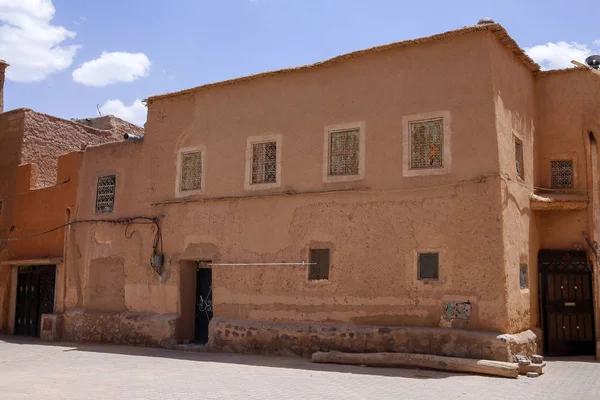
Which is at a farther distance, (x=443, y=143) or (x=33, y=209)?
(x=33, y=209)

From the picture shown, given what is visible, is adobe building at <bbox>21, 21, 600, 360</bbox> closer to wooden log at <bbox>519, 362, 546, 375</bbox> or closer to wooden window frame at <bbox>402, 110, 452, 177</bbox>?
wooden window frame at <bbox>402, 110, 452, 177</bbox>

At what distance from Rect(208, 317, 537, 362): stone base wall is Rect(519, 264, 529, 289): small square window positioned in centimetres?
89

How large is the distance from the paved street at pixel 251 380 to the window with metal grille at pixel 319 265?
1674mm

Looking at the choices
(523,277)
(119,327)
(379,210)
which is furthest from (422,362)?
(119,327)

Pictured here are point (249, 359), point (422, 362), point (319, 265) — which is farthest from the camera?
point (319, 265)

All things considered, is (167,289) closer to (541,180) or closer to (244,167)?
(244,167)

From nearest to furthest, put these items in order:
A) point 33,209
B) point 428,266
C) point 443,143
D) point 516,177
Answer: point 428,266 → point 443,143 → point 516,177 → point 33,209

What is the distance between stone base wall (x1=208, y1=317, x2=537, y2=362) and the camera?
33.6 feet

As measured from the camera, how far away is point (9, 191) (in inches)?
720

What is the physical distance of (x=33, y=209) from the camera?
17547mm

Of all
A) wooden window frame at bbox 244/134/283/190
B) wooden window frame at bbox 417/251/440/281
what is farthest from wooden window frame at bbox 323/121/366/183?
wooden window frame at bbox 417/251/440/281

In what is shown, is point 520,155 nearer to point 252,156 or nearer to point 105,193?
point 252,156

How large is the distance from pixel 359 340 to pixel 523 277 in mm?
3253

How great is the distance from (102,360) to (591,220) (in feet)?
31.8
